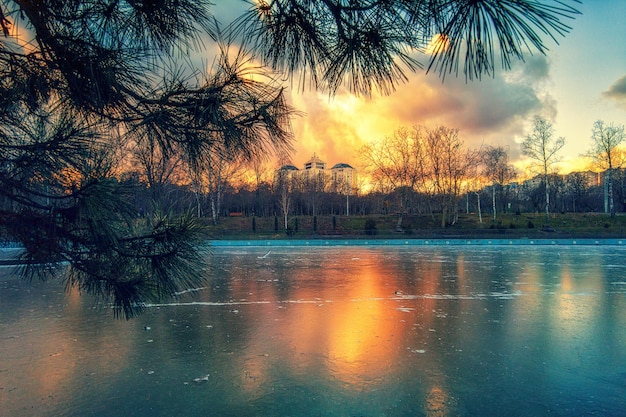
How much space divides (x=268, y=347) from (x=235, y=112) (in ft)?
12.3

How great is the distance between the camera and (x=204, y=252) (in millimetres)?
2180

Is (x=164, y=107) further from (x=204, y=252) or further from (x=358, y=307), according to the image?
(x=358, y=307)

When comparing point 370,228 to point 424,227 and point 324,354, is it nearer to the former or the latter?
point 424,227

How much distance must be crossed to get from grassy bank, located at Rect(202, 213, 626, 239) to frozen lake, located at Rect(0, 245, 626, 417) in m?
18.1

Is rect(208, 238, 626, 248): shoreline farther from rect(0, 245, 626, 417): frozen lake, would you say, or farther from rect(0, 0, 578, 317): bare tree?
rect(0, 0, 578, 317): bare tree

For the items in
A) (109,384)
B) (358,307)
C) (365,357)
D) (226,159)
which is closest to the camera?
(226,159)

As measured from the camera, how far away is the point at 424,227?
34344 millimetres

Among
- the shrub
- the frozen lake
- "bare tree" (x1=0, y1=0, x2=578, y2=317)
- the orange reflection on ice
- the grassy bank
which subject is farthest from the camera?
the shrub

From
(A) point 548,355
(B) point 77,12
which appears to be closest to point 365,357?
(A) point 548,355

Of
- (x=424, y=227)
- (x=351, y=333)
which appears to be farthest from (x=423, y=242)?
(x=351, y=333)

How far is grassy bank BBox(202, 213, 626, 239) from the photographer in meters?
28.3

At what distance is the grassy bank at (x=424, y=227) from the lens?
2831cm

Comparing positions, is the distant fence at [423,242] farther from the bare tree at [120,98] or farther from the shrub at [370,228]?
the bare tree at [120,98]

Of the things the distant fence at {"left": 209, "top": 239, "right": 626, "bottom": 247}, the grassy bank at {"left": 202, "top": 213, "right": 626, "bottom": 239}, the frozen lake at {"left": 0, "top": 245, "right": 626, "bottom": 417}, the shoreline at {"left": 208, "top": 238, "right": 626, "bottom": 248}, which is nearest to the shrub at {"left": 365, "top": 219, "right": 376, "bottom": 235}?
the grassy bank at {"left": 202, "top": 213, "right": 626, "bottom": 239}
